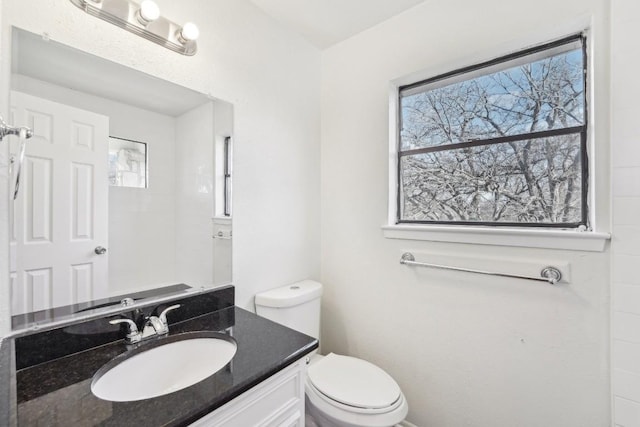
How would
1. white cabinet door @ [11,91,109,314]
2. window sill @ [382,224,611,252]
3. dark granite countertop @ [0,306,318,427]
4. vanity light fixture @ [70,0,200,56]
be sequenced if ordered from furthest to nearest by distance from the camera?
window sill @ [382,224,611,252]
vanity light fixture @ [70,0,200,56]
white cabinet door @ [11,91,109,314]
dark granite countertop @ [0,306,318,427]

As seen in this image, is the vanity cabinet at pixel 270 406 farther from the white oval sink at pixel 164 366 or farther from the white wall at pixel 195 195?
the white wall at pixel 195 195

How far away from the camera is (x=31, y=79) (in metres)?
0.86

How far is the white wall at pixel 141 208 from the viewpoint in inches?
40.1

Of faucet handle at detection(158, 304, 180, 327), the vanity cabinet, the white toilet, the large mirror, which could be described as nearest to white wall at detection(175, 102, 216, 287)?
the large mirror

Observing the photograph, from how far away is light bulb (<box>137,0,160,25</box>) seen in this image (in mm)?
1002

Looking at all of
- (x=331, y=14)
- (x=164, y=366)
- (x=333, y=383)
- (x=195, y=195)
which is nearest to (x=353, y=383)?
(x=333, y=383)

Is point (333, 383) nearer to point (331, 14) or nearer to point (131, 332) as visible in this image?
point (131, 332)

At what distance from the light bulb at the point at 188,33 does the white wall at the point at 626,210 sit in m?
1.57

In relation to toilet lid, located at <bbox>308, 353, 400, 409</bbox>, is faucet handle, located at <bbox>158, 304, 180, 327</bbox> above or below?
above

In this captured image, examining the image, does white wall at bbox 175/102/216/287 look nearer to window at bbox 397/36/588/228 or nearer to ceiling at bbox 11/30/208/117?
ceiling at bbox 11/30/208/117

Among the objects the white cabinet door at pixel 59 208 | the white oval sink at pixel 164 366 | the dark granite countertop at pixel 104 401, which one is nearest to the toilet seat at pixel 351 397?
the dark granite countertop at pixel 104 401

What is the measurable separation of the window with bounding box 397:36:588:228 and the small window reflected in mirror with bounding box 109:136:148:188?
131cm

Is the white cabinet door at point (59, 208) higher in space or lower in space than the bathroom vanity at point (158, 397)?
higher

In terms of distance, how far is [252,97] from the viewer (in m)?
1.48
